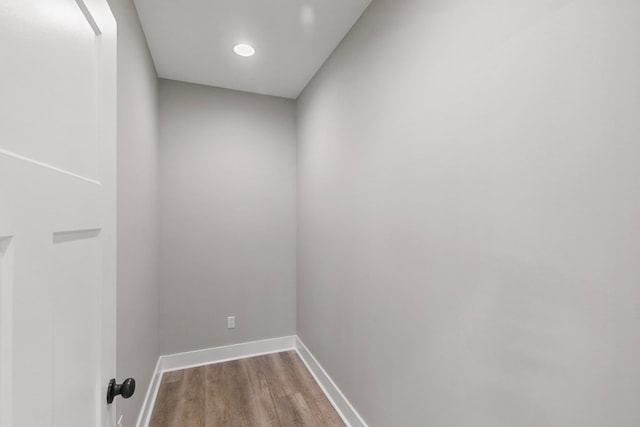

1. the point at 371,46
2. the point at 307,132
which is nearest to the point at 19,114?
the point at 371,46

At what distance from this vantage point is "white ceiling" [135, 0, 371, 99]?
5.39ft

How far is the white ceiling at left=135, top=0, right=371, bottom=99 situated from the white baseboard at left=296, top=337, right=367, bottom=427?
7.98 feet

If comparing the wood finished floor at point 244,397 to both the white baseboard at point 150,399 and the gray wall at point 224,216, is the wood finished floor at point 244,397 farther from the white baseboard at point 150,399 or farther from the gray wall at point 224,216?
the gray wall at point 224,216

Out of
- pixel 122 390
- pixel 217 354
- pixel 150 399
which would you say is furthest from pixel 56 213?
A: pixel 217 354

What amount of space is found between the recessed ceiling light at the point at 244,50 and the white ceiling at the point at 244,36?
3 centimetres

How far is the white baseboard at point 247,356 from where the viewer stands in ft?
6.03

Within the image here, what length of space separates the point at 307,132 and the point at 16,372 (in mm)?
2406

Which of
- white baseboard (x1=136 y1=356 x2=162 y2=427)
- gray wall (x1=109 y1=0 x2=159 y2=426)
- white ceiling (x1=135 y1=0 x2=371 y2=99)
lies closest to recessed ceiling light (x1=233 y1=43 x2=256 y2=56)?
white ceiling (x1=135 y1=0 x2=371 y2=99)

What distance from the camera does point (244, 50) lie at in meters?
2.06

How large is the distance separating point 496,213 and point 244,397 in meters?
2.11

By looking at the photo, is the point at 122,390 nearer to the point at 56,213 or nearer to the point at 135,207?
the point at 56,213

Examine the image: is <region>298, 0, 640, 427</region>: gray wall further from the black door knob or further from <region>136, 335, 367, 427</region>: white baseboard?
the black door knob

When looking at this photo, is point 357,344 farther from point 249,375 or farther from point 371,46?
point 371,46

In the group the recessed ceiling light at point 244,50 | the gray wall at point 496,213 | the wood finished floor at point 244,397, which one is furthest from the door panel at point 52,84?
the wood finished floor at point 244,397
